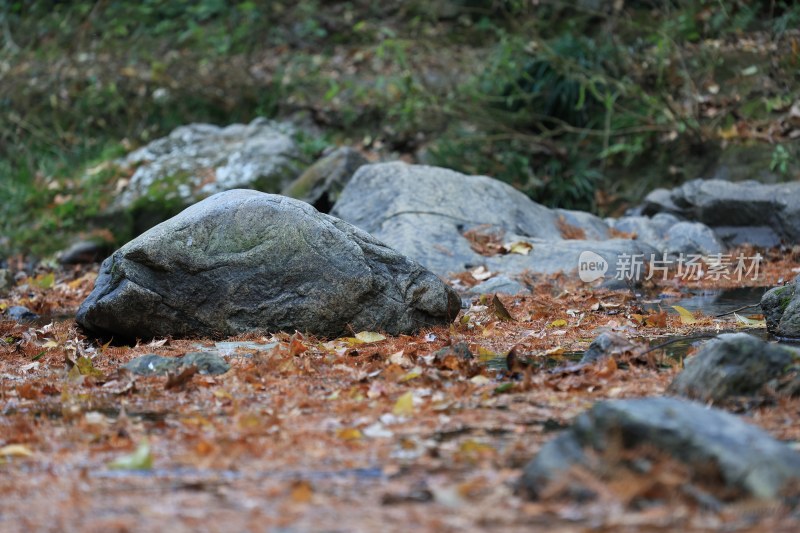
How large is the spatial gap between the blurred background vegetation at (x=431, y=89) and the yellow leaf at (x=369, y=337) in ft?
23.2

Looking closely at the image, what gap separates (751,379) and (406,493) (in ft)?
5.32

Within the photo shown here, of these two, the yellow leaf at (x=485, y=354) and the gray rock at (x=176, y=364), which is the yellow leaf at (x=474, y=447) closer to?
the yellow leaf at (x=485, y=354)

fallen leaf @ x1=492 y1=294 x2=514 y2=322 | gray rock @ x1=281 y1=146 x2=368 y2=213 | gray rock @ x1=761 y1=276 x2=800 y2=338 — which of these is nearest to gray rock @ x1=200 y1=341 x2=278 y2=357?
fallen leaf @ x1=492 y1=294 x2=514 y2=322

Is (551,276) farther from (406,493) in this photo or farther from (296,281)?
(406,493)

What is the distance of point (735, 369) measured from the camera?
340 cm

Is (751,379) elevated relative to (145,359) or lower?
elevated

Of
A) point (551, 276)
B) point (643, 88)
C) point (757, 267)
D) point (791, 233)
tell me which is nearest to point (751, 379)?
point (551, 276)

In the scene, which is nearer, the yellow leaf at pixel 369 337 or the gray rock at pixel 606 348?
the gray rock at pixel 606 348

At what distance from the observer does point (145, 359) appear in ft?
14.4

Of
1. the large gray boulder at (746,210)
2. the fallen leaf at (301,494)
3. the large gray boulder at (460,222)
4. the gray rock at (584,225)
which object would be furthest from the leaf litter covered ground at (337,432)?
the large gray boulder at (746,210)

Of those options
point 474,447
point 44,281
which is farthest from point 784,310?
point 44,281

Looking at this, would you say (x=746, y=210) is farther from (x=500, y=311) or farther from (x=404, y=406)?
(x=404, y=406)

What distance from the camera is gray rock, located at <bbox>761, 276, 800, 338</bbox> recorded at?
4.95m

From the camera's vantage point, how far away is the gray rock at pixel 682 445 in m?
2.30
